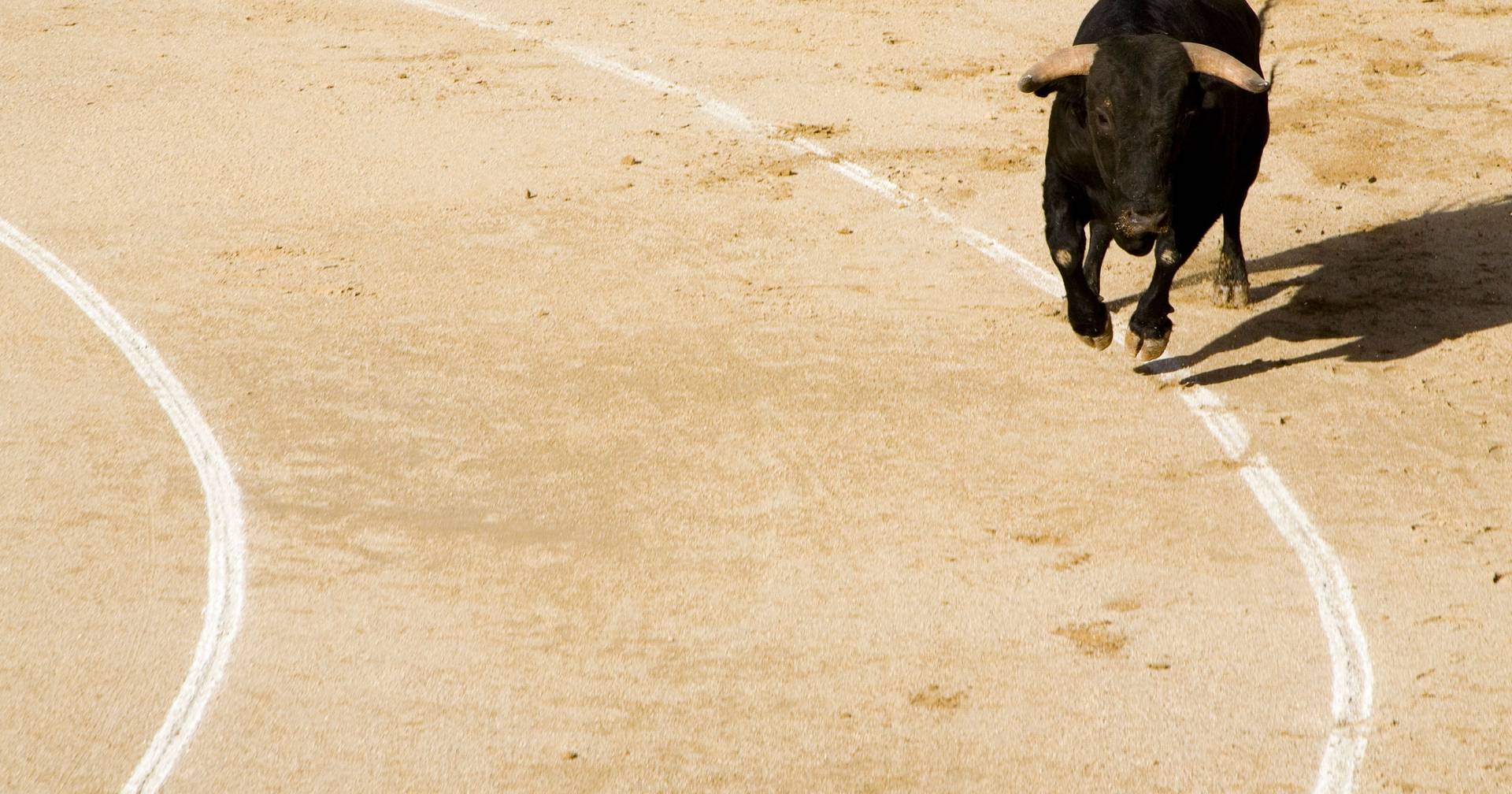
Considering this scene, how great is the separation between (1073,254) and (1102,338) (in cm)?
55

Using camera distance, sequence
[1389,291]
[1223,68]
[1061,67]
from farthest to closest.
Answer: [1389,291]
[1061,67]
[1223,68]

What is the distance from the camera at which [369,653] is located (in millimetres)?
7031

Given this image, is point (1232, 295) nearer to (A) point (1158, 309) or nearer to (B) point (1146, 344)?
(B) point (1146, 344)

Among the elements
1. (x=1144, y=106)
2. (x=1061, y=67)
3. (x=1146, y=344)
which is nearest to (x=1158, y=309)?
(x=1146, y=344)

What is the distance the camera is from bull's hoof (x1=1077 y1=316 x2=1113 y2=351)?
900cm

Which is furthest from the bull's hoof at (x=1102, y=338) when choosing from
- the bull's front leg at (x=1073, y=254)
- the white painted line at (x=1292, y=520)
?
the white painted line at (x=1292, y=520)

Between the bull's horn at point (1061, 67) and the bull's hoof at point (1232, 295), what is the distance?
2.38 m

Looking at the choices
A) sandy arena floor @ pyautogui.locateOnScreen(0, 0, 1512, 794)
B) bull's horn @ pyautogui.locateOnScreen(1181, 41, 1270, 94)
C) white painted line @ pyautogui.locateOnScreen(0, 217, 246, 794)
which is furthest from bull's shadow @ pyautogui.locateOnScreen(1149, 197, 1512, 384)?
white painted line @ pyautogui.locateOnScreen(0, 217, 246, 794)

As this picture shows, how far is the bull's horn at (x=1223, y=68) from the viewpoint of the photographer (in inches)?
314

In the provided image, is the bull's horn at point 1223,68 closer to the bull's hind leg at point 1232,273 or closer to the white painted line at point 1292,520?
the white painted line at point 1292,520

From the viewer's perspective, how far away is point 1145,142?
795 centimetres

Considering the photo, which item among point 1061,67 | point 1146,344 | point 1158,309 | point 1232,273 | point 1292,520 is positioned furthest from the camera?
point 1232,273

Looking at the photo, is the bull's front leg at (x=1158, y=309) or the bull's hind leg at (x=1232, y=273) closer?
the bull's front leg at (x=1158, y=309)

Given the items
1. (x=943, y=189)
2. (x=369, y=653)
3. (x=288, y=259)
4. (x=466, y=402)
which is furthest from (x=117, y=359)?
(x=943, y=189)
